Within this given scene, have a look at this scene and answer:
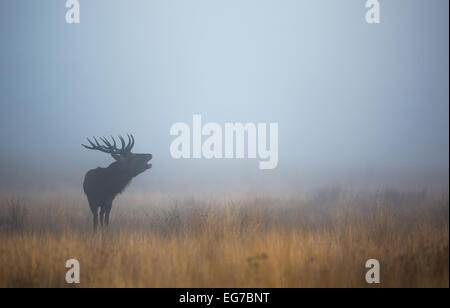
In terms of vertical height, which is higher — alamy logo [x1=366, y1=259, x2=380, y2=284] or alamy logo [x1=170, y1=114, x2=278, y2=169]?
alamy logo [x1=170, y1=114, x2=278, y2=169]

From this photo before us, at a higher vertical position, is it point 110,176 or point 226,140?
point 226,140

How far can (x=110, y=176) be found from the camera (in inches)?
308

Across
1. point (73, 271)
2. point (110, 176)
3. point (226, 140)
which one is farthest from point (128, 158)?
point (226, 140)

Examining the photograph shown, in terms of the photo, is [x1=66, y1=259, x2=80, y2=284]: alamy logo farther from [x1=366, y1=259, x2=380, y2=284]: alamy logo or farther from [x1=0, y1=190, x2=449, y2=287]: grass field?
[x1=366, y1=259, x2=380, y2=284]: alamy logo

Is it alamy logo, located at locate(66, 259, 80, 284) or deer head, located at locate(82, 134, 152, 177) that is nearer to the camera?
alamy logo, located at locate(66, 259, 80, 284)

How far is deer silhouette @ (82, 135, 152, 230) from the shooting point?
763cm

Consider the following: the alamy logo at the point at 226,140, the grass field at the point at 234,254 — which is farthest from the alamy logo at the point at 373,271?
the alamy logo at the point at 226,140

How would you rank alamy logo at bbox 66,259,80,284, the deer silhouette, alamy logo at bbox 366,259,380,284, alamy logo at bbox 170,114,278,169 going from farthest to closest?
alamy logo at bbox 170,114,278,169 → the deer silhouette → alamy logo at bbox 66,259,80,284 → alamy logo at bbox 366,259,380,284

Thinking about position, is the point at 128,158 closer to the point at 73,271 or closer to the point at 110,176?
the point at 110,176

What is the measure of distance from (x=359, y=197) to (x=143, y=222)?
727cm

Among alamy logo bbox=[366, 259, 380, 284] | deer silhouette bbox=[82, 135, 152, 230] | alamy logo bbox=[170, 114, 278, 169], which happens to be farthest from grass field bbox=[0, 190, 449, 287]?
alamy logo bbox=[170, 114, 278, 169]

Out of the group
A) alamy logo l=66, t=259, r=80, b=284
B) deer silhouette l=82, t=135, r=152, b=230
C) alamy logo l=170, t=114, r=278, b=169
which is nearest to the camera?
alamy logo l=66, t=259, r=80, b=284

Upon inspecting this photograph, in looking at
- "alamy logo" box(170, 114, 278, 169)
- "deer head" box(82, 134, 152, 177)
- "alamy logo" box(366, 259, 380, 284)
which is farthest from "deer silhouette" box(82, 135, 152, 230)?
"alamy logo" box(366, 259, 380, 284)

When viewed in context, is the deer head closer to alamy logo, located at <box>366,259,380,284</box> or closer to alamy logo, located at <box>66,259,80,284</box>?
alamy logo, located at <box>66,259,80,284</box>
